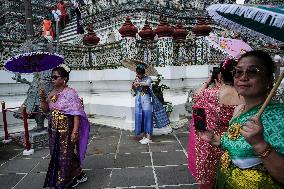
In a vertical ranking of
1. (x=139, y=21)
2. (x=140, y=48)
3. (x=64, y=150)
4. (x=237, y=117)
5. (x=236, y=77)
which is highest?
(x=139, y=21)

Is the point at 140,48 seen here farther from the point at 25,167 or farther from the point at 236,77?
the point at 236,77

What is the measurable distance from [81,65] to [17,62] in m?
5.46

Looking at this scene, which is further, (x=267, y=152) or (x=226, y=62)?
(x=226, y=62)

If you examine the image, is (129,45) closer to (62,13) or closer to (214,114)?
(214,114)

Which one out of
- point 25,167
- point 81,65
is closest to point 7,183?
point 25,167

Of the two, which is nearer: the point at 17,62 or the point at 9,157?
the point at 17,62

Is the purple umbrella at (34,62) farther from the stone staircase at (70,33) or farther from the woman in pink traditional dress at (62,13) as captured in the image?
the woman in pink traditional dress at (62,13)

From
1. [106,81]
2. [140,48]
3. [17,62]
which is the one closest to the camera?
[17,62]

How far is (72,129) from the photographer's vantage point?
432 centimetres

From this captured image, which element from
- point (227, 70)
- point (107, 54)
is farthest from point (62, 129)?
point (107, 54)

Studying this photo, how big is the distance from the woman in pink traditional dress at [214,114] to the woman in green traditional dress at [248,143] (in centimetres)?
86

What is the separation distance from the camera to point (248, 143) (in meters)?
1.81

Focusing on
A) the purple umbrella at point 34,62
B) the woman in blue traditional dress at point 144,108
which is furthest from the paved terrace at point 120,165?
the purple umbrella at point 34,62

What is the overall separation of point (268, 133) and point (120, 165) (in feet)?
12.4
